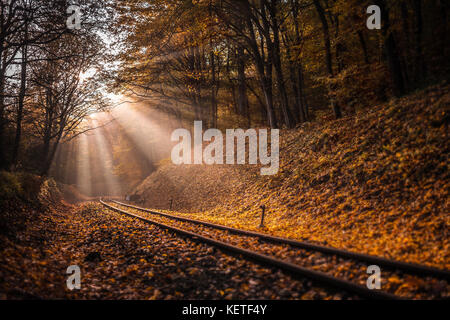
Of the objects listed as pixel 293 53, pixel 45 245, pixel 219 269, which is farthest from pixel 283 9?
pixel 45 245

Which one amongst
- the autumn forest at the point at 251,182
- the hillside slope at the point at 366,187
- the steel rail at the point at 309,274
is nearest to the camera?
the steel rail at the point at 309,274

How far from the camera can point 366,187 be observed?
8.16 metres

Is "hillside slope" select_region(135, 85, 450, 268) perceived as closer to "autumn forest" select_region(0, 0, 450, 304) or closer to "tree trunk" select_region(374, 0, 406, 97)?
"autumn forest" select_region(0, 0, 450, 304)

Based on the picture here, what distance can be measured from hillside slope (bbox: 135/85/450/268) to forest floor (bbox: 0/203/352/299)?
231cm

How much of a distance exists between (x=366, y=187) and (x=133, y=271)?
7.04 metres

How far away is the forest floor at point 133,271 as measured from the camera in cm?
424

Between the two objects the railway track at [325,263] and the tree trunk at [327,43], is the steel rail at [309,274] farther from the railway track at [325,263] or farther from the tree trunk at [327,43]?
the tree trunk at [327,43]

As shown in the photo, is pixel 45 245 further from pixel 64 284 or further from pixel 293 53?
pixel 293 53

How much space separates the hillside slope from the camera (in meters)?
5.97

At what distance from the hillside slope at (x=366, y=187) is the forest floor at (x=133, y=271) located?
2311 mm

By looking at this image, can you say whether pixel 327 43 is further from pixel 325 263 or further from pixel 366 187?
pixel 325 263

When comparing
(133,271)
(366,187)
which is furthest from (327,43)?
A: (133,271)

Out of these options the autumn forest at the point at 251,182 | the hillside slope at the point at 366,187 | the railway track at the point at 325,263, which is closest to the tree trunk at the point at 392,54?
the autumn forest at the point at 251,182
